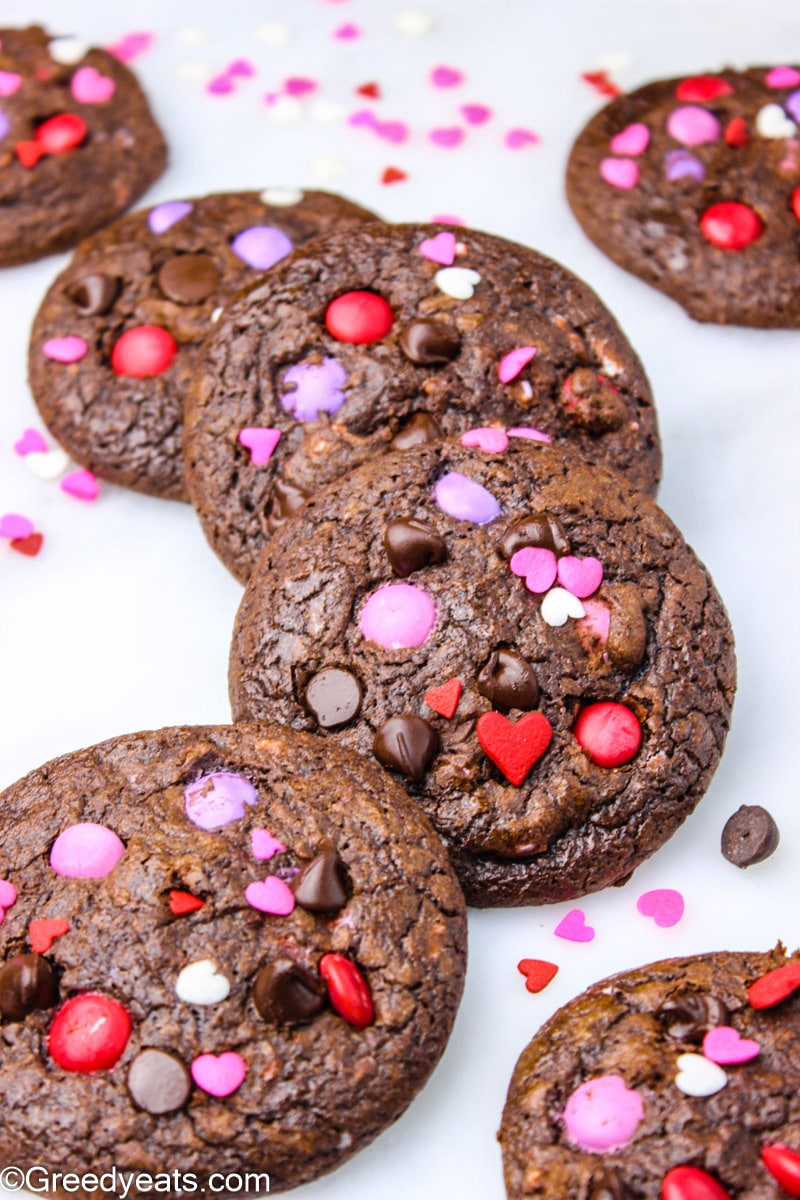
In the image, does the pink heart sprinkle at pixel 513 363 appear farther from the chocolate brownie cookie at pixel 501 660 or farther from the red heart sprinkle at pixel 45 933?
the red heart sprinkle at pixel 45 933

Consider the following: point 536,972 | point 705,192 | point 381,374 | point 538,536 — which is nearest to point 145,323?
point 381,374

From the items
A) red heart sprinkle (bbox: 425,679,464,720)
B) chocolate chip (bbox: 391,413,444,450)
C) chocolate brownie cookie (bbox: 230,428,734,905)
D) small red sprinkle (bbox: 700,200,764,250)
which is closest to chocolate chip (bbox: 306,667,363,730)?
chocolate brownie cookie (bbox: 230,428,734,905)

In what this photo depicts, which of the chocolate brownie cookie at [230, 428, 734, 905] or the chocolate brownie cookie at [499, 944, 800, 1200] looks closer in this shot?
the chocolate brownie cookie at [499, 944, 800, 1200]

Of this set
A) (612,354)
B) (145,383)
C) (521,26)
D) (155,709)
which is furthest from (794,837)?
(521,26)

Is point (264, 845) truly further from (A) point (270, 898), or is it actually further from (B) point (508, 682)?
(B) point (508, 682)

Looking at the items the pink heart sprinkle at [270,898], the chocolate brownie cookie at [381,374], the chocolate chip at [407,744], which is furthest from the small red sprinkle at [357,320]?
the pink heart sprinkle at [270,898]

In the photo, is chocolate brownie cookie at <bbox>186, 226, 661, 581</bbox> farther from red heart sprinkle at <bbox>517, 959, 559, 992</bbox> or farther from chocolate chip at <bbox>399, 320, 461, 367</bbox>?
red heart sprinkle at <bbox>517, 959, 559, 992</bbox>
